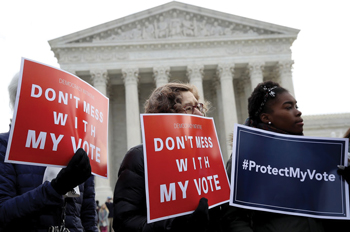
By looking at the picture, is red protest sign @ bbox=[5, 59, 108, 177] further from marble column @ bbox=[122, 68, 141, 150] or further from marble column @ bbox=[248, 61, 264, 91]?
marble column @ bbox=[248, 61, 264, 91]

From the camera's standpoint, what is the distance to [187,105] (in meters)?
3.01

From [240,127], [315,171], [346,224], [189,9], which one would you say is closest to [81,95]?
[240,127]

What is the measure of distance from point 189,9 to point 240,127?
29.4 metres

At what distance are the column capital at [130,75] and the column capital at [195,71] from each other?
15.2ft

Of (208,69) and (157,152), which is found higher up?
(208,69)

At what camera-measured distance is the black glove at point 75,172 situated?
7.88ft

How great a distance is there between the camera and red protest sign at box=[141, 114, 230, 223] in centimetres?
238

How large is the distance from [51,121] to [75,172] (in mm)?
457

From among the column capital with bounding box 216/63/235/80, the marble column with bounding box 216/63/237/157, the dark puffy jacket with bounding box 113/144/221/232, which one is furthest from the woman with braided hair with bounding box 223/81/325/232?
the column capital with bounding box 216/63/235/80

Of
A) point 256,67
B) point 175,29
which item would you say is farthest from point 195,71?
point 256,67

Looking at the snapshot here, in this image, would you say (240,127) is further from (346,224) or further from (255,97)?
(346,224)

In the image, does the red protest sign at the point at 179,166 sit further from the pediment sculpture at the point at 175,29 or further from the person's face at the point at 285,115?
the pediment sculpture at the point at 175,29

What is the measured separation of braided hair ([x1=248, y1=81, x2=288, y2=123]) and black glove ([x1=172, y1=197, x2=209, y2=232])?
144 centimetres

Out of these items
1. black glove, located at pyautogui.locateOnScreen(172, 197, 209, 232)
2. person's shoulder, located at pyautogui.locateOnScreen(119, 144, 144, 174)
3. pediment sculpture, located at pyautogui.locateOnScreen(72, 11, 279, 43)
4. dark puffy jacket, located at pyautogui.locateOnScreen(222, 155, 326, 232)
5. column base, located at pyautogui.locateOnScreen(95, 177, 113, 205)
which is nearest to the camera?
black glove, located at pyautogui.locateOnScreen(172, 197, 209, 232)
